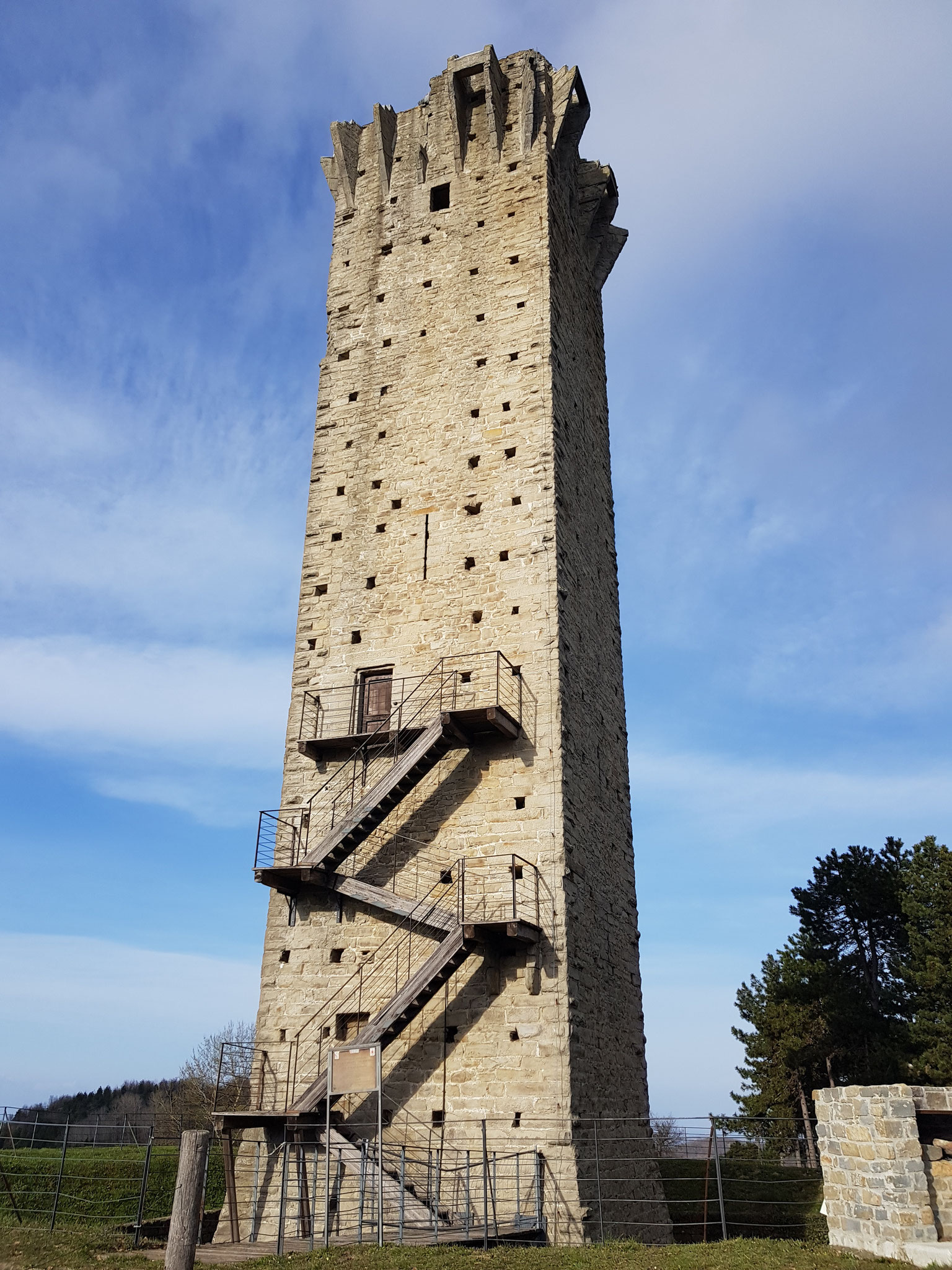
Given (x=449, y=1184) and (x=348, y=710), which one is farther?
(x=348, y=710)

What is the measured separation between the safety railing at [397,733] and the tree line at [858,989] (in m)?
13.5

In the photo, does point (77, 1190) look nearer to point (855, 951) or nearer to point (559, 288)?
point (559, 288)

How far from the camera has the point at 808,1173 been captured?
Answer: 22062 mm

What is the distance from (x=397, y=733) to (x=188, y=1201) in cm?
783

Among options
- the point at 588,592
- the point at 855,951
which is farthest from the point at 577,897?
the point at 855,951


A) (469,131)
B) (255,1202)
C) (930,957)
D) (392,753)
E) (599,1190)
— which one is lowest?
(255,1202)

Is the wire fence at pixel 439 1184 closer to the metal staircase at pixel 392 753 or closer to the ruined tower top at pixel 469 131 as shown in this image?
the metal staircase at pixel 392 753

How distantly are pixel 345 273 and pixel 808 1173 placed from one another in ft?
73.4

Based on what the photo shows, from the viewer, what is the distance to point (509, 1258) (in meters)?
10.8

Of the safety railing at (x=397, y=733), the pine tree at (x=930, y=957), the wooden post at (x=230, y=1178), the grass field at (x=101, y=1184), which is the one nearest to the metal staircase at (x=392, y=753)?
the safety railing at (x=397, y=733)

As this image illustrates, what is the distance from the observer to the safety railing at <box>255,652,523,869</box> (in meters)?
16.6

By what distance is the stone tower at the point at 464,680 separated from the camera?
47.9 ft

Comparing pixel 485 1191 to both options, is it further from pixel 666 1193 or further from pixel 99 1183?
pixel 99 1183

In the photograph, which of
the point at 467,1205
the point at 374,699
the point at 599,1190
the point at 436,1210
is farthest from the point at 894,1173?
the point at 374,699
